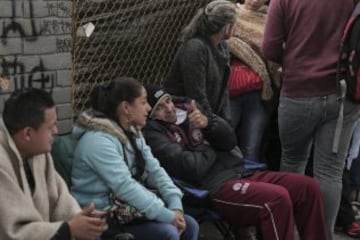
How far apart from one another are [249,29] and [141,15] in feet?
2.97

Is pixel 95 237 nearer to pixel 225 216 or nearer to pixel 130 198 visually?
pixel 130 198

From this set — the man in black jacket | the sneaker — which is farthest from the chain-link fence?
the sneaker

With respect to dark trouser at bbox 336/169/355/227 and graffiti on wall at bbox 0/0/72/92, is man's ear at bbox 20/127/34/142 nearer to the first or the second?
graffiti on wall at bbox 0/0/72/92

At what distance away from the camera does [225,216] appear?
437 centimetres

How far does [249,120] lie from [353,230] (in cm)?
120

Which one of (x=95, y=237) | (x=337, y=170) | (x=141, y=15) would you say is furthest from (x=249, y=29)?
(x=95, y=237)

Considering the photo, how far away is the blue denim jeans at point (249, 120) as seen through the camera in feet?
17.9

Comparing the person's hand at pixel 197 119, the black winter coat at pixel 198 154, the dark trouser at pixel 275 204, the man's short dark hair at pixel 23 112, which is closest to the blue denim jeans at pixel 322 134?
the dark trouser at pixel 275 204

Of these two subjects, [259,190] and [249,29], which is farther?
[249,29]

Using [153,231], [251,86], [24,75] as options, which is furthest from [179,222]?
[251,86]

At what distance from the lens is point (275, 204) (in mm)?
4238

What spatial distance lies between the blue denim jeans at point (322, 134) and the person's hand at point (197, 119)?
0.51 meters

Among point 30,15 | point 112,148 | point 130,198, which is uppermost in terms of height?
point 30,15

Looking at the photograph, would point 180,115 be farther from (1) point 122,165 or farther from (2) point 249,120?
(2) point 249,120
